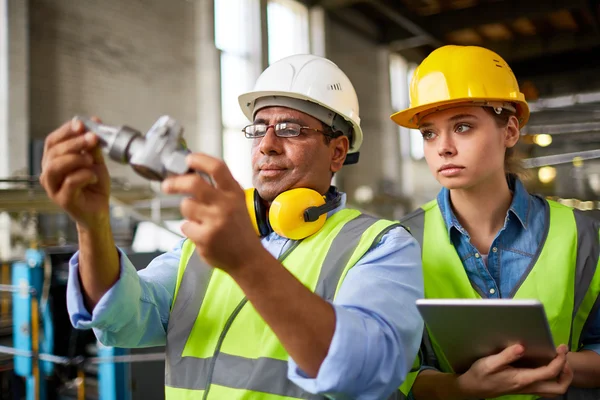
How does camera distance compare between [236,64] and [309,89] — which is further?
[236,64]

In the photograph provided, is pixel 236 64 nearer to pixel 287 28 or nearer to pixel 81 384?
pixel 287 28

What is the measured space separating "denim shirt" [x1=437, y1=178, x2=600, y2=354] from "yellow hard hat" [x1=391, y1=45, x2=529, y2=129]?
1.08 feet

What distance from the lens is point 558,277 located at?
1534 millimetres

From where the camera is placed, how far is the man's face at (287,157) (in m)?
1.59

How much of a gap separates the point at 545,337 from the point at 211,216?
2.55 feet

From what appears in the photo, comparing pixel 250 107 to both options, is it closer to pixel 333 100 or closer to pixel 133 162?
pixel 333 100

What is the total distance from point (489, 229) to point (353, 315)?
34.9 inches

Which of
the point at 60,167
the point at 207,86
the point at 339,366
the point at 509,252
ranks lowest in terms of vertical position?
the point at 339,366

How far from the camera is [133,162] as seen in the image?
2.91ft

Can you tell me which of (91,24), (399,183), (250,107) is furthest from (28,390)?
(399,183)

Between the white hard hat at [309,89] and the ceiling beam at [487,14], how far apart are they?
40.6ft

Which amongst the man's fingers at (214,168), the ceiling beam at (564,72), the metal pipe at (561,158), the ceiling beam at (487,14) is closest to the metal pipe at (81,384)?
the man's fingers at (214,168)

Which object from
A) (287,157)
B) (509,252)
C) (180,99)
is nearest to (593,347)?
(509,252)

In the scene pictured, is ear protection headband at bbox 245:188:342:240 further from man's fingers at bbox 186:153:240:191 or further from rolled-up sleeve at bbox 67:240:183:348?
man's fingers at bbox 186:153:240:191
